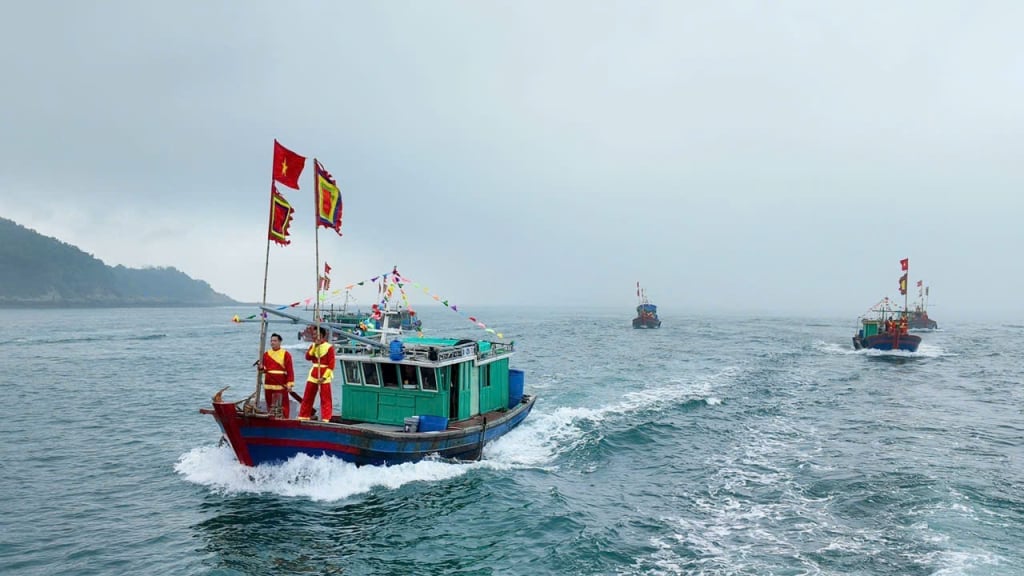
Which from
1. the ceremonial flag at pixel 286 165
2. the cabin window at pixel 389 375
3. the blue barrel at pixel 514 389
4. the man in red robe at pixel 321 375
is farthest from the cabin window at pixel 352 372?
the blue barrel at pixel 514 389

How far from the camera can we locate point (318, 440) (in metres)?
17.3

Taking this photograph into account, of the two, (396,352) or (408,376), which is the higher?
(396,352)

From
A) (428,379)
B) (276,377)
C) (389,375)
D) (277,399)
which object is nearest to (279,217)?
(276,377)

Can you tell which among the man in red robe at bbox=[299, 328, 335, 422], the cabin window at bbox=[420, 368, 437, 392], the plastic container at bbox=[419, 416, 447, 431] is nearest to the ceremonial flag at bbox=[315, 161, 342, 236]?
the man in red robe at bbox=[299, 328, 335, 422]

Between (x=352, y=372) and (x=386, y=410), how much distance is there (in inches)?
72.4

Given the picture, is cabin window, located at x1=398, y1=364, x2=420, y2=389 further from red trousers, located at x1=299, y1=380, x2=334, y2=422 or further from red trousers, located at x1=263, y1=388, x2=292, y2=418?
red trousers, located at x1=263, y1=388, x2=292, y2=418

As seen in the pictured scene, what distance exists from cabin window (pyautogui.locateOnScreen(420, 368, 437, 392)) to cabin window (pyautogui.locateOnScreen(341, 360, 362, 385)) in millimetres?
2276

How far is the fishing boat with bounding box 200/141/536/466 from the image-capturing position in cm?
1697

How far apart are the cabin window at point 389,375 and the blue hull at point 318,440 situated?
167 centimetres

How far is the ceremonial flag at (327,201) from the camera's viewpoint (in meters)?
17.9

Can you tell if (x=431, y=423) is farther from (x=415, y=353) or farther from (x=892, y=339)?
(x=892, y=339)

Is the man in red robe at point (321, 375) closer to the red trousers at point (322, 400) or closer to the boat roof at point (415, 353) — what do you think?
the red trousers at point (322, 400)

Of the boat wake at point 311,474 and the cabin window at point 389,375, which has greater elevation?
the cabin window at point 389,375

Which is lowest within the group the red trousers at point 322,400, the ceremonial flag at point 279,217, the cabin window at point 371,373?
the red trousers at point 322,400
